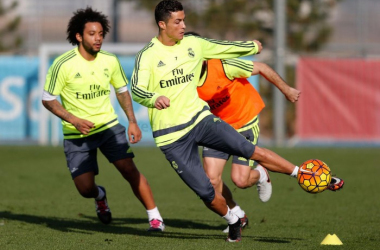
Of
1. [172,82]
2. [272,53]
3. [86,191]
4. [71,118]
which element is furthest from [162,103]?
[272,53]

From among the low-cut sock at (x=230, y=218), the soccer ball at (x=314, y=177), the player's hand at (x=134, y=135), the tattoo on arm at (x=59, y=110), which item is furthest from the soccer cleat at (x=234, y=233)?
the tattoo on arm at (x=59, y=110)

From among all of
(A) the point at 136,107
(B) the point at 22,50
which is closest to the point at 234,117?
(A) the point at 136,107

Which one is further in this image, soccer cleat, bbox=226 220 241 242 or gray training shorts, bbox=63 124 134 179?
gray training shorts, bbox=63 124 134 179

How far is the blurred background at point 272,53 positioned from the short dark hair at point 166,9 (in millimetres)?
12956

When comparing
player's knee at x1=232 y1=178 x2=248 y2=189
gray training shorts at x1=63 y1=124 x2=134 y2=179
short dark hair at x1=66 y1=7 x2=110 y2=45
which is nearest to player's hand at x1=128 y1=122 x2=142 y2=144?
gray training shorts at x1=63 y1=124 x2=134 y2=179

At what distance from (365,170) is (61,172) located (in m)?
5.92

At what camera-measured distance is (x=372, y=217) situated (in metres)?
9.97

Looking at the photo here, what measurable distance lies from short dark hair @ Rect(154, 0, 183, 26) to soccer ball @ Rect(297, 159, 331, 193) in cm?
199

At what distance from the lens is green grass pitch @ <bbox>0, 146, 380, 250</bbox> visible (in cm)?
823

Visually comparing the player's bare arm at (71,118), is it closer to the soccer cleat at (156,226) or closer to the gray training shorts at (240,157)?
→ the soccer cleat at (156,226)

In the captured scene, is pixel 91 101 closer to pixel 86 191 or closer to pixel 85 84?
pixel 85 84

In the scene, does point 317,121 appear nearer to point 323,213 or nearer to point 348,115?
point 348,115

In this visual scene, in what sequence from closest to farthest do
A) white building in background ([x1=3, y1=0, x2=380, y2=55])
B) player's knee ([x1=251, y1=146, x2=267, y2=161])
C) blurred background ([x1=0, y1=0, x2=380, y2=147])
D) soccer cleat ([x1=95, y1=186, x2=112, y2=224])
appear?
1. player's knee ([x1=251, y1=146, x2=267, y2=161])
2. soccer cleat ([x1=95, y1=186, x2=112, y2=224])
3. blurred background ([x1=0, y1=0, x2=380, y2=147])
4. white building in background ([x1=3, y1=0, x2=380, y2=55])

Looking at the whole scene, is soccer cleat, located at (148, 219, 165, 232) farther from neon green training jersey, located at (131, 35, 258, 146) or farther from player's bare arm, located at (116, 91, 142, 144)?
neon green training jersey, located at (131, 35, 258, 146)
